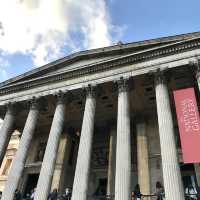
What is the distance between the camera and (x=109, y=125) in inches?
896

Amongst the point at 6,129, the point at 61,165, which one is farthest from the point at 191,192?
the point at 6,129

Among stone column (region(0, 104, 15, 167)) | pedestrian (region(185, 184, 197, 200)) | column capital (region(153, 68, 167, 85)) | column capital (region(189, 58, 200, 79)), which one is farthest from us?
stone column (region(0, 104, 15, 167))

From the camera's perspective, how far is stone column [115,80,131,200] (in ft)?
42.8

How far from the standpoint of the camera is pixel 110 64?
18203mm

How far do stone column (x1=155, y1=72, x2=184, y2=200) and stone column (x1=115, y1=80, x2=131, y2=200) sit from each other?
6.47 ft

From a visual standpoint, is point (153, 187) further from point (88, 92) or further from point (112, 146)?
point (88, 92)

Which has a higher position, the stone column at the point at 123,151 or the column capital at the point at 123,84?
the column capital at the point at 123,84

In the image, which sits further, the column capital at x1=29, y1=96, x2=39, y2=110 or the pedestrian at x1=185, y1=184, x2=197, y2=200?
the column capital at x1=29, y1=96, x2=39, y2=110

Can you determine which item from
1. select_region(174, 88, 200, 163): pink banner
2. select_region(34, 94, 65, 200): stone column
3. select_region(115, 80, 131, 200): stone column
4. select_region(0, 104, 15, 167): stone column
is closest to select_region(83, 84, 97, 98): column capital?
select_region(115, 80, 131, 200): stone column

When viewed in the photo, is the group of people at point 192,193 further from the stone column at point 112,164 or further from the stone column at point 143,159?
the stone column at point 112,164

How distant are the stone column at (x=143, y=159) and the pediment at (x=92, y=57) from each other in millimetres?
6318

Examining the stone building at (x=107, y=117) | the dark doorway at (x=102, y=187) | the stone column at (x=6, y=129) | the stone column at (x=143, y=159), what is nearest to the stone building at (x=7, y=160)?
the stone building at (x=107, y=117)

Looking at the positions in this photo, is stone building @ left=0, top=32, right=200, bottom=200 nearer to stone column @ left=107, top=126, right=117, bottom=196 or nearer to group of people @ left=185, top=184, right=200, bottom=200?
stone column @ left=107, top=126, right=117, bottom=196

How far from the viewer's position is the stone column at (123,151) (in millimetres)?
13053
